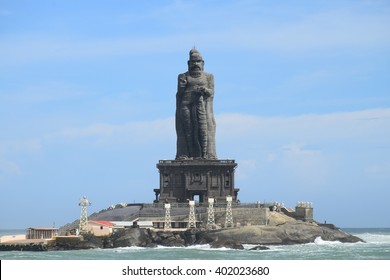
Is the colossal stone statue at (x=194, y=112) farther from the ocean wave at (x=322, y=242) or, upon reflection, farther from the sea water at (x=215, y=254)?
the sea water at (x=215, y=254)

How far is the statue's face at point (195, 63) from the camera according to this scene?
390 ft

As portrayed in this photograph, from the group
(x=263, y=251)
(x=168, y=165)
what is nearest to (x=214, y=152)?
(x=168, y=165)

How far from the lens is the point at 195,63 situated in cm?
11869

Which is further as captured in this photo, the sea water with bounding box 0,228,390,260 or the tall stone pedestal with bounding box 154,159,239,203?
the tall stone pedestal with bounding box 154,159,239,203

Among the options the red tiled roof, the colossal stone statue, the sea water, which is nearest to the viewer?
the sea water

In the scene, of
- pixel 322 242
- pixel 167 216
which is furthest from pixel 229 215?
pixel 322 242

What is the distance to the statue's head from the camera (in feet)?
390

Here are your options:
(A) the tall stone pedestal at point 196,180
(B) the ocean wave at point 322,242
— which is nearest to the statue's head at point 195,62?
(A) the tall stone pedestal at point 196,180

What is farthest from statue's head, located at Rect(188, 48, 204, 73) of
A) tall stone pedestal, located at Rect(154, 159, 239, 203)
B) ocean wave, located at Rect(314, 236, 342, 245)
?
ocean wave, located at Rect(314, 236, 342, 245)

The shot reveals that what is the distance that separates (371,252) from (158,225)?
80.0 ft

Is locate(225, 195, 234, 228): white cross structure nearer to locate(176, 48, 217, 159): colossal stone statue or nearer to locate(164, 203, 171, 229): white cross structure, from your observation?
locate(164, 203, 171, 229): white cross structure

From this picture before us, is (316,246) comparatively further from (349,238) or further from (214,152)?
(214,152)

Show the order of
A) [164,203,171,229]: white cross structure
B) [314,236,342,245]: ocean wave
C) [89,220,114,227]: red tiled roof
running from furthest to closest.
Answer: [164,203,171,229]: white cross structure, [89,220,114,227]: red tiled roof, [314,236,342,245]: ocean wave

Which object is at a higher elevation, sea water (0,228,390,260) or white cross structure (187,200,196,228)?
white cross structure (187,200,196,228)
